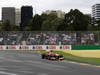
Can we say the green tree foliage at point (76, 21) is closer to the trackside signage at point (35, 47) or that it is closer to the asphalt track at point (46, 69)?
the trackside signage at point (35, 47)

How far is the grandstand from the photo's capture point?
53062 mm

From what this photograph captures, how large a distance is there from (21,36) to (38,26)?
66.7 meters

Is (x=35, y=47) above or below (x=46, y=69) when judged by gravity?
above

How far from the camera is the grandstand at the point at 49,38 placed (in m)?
53.1

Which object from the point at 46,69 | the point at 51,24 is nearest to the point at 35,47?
the point at 46,69

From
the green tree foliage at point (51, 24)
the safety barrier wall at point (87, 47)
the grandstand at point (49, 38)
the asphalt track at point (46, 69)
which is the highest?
the green tree foliage at point (51, 24)

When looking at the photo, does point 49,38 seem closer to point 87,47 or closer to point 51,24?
point 87,47

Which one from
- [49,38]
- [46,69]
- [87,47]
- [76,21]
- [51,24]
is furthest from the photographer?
[51,24]

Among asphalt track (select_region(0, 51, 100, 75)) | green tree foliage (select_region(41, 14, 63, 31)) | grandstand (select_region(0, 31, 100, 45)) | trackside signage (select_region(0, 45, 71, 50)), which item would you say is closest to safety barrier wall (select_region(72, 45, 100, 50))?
grandstand (select_region(0, 31, 100, 45))

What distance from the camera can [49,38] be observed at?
54.3 metres

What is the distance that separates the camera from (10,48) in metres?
53.7

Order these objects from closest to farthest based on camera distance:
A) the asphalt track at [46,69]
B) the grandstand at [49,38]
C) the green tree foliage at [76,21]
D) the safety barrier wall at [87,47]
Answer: the asphalt track at [46,69] < the grandstand at [49,38] < the safety barrier wall at [87,47] < the green tree foliage at [76,21]

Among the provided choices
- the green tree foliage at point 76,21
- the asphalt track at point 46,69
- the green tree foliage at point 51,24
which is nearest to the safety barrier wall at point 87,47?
the asphalt track at point 46,69

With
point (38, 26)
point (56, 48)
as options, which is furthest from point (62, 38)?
point (38, 26)
